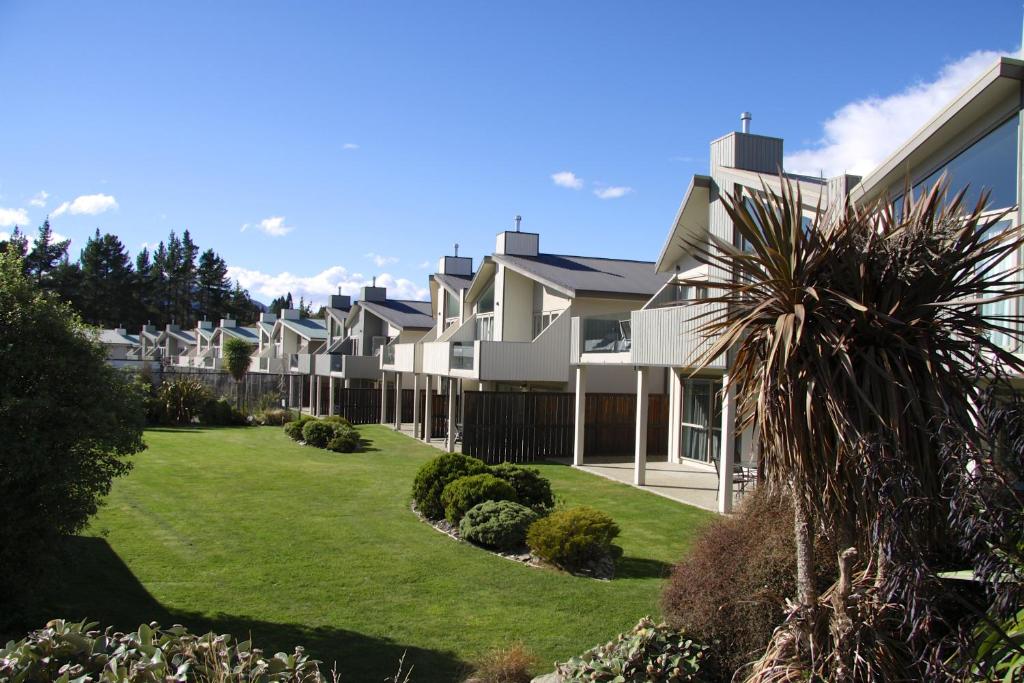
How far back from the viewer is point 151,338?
7862 centimetres

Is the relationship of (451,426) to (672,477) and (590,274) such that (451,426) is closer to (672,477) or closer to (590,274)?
(590,274)

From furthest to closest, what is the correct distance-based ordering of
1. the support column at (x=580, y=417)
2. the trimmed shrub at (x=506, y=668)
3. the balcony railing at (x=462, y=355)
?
the balcony railing at (x=462, y=355), the support column at (x=580, y=417), the trimmed shrub at (x=506, y=668)

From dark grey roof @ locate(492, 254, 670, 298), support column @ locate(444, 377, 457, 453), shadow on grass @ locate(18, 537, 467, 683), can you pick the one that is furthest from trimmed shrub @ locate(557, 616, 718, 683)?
support column @ locate(444, 377, 457, 453)

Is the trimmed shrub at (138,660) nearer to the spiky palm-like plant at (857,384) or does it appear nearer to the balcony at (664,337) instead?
the spiky palm-like plant at (857,384)

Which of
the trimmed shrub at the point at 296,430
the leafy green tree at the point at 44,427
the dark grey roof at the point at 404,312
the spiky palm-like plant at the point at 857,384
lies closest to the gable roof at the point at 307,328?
the dark grey roof at the point at 404,312

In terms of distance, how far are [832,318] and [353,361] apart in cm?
3633

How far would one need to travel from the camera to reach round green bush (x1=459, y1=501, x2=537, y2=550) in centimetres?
1301

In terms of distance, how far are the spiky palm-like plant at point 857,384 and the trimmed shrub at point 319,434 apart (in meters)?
24.6

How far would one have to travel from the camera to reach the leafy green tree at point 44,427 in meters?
8.20

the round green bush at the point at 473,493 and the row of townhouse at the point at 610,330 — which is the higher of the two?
the row of townhouse at the point at 610,330

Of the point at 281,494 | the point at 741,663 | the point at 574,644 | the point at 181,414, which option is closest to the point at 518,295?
the point at 281,494

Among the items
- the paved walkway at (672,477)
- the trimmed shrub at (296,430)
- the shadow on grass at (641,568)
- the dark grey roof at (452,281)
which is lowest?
the shadow on grass at (641,568)

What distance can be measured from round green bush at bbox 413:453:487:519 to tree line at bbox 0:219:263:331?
71880 millimetres

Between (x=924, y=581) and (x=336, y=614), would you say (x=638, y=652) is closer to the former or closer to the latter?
(x=924, y=581)
